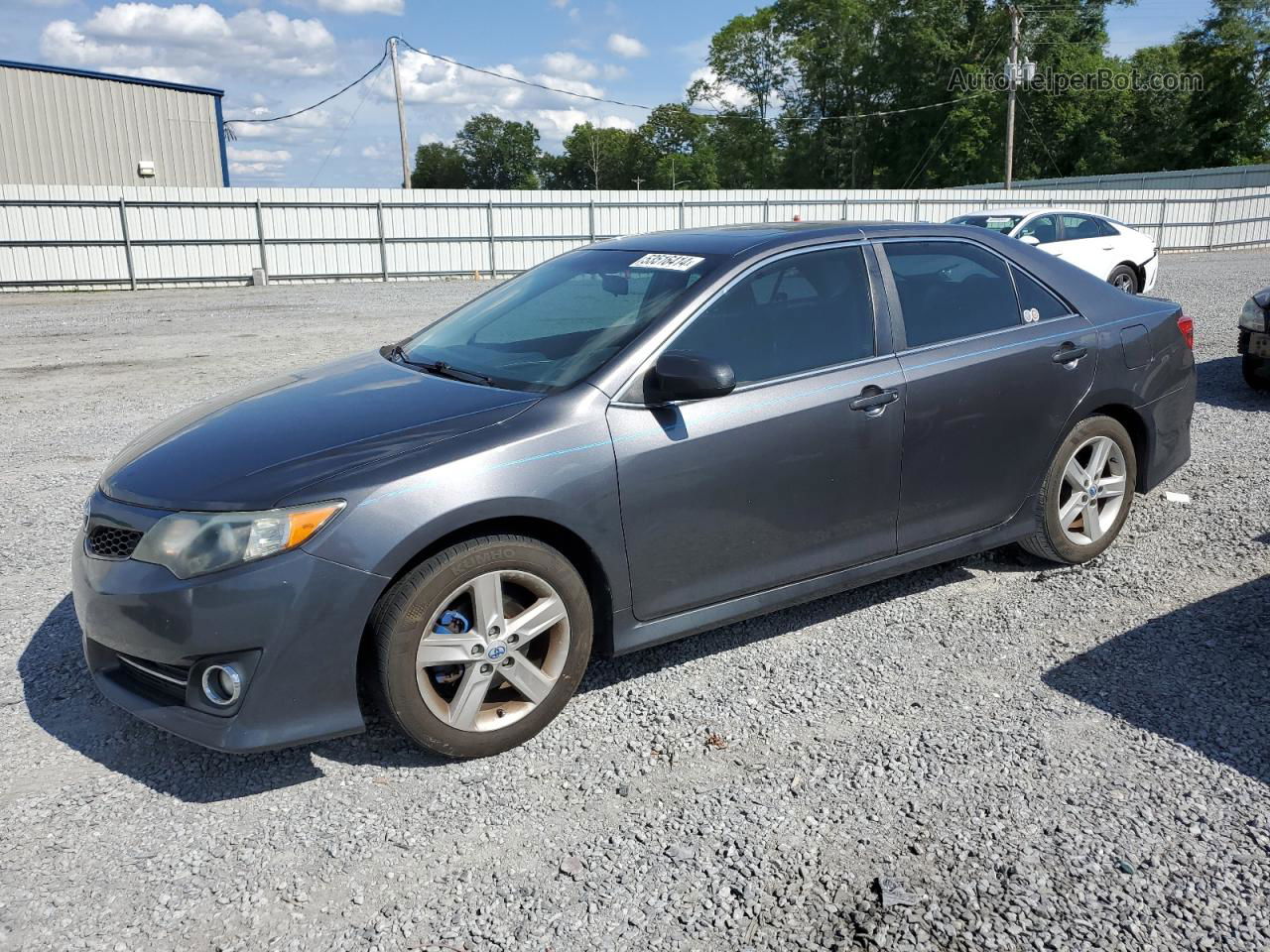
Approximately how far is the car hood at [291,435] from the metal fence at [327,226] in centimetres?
1610

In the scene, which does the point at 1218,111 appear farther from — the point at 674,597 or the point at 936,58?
the point at 674,597

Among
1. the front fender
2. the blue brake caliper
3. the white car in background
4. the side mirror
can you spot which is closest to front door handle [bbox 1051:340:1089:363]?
the side mirror

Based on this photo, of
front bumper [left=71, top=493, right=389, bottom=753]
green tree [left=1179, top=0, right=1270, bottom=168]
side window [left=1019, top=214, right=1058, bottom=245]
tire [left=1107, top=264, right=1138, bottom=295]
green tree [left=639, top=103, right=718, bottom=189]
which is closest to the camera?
front bumper [left=71, top=493, right=389, bottom=753]

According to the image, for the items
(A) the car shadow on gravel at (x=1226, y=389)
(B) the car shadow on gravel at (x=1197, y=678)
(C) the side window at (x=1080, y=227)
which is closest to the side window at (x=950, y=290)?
(B) the car shadow on gravel at (x=1197, y=678)

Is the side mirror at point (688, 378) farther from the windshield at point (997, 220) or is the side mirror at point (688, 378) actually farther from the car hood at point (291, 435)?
the windshield at point (997, 220)

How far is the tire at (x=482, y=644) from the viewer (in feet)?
9.82

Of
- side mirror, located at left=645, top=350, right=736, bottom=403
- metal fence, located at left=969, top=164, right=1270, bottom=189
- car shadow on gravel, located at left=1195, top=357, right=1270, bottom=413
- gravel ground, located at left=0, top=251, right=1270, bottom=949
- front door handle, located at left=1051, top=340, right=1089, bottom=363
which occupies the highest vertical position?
metal fence, located at left=969, top=164, right=1270, bottom=189

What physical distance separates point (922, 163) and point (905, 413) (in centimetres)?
6419

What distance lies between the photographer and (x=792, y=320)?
3.86 metres

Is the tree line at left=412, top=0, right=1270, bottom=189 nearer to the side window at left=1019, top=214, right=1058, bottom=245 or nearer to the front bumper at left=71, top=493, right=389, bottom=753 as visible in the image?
the side window at left=1019, top=214, right=1058, bottom=245

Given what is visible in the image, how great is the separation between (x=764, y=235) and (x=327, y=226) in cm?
2194

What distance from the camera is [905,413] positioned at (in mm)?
3934

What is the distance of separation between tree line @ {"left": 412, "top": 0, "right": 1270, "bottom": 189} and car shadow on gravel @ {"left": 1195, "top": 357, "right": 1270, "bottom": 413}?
169 ft

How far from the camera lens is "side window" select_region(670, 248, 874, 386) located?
366cm
